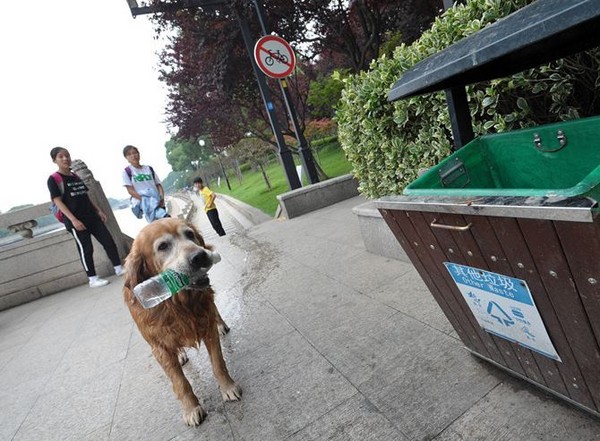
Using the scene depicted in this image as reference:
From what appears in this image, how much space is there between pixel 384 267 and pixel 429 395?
189cm

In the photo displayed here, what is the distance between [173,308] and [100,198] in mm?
7055

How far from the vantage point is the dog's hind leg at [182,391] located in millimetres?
2277

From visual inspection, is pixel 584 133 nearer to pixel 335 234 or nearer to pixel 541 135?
pixel 541 135

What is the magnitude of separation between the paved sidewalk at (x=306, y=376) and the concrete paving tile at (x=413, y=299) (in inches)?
0.6

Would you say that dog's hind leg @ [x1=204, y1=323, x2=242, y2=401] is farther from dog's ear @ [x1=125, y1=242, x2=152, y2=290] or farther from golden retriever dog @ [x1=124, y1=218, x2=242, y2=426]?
dog's ear @ [x1=125, y1=242, x2=152, y2=290]

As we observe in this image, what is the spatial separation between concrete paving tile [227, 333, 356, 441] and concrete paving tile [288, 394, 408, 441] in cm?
5

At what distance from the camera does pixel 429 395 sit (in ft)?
6.34

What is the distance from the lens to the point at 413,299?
2947 millimetres

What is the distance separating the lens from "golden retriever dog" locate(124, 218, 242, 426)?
2264 millimetres

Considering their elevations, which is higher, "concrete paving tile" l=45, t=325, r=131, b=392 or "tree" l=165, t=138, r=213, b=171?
"tree" l=165, t=138, r=213, b=171

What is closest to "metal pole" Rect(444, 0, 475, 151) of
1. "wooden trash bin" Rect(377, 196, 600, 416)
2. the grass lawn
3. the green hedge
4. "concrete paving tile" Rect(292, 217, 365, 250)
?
the green hedge

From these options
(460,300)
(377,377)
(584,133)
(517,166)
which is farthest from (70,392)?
(584,133)

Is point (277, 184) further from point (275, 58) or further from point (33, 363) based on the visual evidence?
point (33, 363)

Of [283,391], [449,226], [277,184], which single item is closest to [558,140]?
[449,226]
